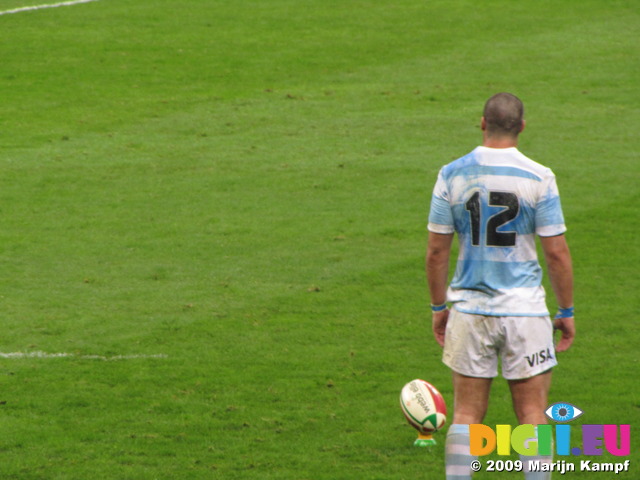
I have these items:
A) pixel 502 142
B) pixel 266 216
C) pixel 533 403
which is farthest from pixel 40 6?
pixel 533 403

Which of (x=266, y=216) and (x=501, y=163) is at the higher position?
(x=501, y=163)

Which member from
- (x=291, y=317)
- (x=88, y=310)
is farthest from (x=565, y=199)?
(x=88, y=310)

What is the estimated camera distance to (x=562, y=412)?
760 cm

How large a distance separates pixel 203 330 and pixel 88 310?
1239 mm

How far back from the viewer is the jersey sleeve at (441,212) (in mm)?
5789

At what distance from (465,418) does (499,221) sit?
104 cm

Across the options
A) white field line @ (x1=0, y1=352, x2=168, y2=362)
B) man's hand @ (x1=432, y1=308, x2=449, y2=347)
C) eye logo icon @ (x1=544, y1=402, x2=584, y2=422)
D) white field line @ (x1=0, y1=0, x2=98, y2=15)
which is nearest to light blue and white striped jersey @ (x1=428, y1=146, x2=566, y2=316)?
man's hand @ (x1=432, y1=308, x2=449, y2=347)

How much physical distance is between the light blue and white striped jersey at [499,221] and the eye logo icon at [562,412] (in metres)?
2.02

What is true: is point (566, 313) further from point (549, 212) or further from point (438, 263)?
point (438, 263)

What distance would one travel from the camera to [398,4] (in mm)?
26625

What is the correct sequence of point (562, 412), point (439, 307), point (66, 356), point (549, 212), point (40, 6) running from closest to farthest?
1. point (549, 212)
2. point (439, 307)
3. point (562, 412)
4. point (66, 356)
5. point (40, 6)

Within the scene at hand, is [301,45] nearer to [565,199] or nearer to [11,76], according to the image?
[11,76]

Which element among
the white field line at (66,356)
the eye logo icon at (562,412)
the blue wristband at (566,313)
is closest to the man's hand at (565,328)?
the blue wristband at (566,313)

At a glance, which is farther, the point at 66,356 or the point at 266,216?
the point at 266,216
